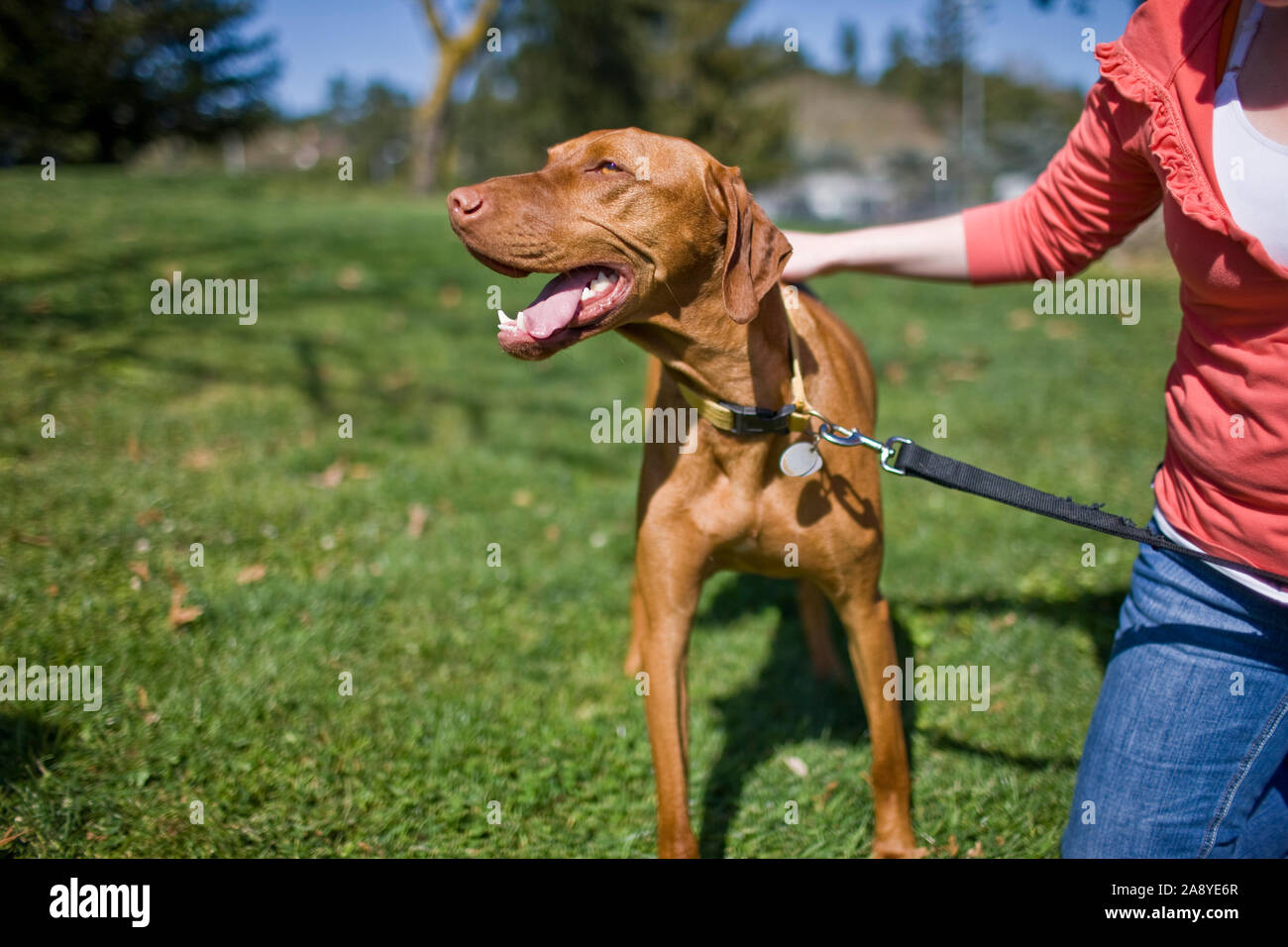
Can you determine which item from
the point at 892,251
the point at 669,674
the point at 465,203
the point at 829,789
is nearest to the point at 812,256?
the point at 892,251

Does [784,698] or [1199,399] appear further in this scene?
[784,698]

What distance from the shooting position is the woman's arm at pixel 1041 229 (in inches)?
89.3

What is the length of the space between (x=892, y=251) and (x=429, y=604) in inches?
100

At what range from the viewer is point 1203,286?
1.99 m

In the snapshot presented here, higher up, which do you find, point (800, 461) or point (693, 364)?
point (693, 364)

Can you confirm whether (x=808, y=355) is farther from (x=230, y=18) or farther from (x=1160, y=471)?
(x=230, y=18)

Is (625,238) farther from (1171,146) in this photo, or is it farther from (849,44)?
(849,44)

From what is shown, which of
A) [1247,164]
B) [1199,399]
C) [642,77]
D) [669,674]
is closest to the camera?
[1247,164]

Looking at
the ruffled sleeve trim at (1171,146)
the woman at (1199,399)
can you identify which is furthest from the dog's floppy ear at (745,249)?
the ruffled sleeve trim at (1171,146)

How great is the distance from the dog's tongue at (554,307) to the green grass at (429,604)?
5.43 ft

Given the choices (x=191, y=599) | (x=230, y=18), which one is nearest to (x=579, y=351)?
(x=191, y=599)

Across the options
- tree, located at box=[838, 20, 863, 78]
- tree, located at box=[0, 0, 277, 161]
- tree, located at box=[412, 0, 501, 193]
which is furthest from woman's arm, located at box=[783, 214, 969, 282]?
tree, located at box=[838, 20, 863, 78]
